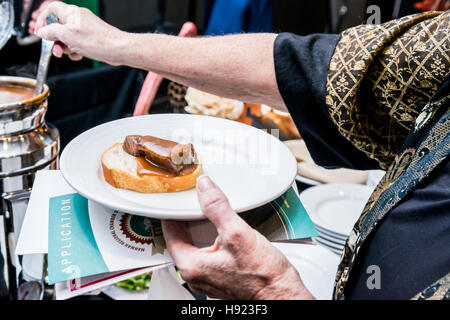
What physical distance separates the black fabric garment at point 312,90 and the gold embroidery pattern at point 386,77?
0.02 metres

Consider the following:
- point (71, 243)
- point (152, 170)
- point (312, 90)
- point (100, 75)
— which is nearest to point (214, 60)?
point (312, 90)

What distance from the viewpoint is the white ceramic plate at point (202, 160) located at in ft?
1.69

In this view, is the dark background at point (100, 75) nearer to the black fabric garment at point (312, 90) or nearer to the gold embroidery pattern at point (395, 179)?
the black fabric garment at point (312, 90)

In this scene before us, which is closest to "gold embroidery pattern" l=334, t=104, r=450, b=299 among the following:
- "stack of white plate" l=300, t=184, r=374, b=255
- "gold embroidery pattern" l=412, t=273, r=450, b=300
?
"gold embroidery pattern" l=412, t=273, r=450, b=300

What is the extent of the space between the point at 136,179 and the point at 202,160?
0.16 meters

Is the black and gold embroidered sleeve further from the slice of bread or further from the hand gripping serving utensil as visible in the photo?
the hand gripping serving utensil

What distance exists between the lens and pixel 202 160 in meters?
0.71

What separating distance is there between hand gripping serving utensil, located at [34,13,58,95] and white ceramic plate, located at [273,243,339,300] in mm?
563

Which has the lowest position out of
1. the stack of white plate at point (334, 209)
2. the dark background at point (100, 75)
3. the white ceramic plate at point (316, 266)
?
the white ceramic plate at point (316, 266)

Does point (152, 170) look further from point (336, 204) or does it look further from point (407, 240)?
point (336, 204)

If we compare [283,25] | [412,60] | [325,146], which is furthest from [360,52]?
[283,25]

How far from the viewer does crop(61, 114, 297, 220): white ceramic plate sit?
0.52 meters

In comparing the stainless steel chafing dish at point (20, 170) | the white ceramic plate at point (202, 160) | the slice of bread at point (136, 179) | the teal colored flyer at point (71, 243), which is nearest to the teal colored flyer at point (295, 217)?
the white ceramic plate at point (202, 160)

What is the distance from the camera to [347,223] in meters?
0.98
